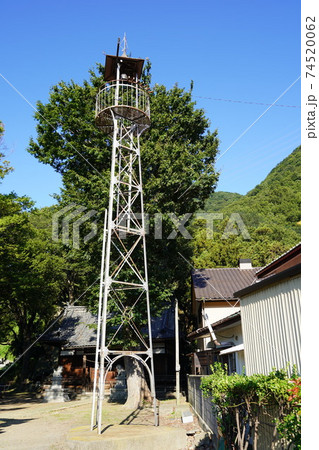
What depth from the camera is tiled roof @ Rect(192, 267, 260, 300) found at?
21.0m

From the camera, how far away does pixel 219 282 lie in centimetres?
2239

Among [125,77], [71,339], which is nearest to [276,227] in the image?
[71,339]

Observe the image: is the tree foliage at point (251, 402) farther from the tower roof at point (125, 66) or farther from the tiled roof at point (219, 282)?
the tiled roof at point (219, 282)

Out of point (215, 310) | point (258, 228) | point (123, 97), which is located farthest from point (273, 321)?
point (258, 228)

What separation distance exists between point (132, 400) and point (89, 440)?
7996 mm

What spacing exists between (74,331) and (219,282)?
37.3 feet

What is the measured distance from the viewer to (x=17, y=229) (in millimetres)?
22516

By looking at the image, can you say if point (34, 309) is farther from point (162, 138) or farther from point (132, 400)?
point (162, 138)

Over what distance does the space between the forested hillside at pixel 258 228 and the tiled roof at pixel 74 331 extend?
9639 millimetres

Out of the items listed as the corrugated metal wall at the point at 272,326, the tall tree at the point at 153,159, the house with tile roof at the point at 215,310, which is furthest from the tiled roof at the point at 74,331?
the corrugated metal wall at the point at 272,326

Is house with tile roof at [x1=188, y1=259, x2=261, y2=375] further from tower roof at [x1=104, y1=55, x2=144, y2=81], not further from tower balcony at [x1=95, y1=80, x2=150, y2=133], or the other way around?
tower roof at [x1=104, y1=55, x2=144, y2=81]

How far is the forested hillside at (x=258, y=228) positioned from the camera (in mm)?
34562

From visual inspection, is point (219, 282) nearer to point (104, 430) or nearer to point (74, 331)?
point (74, 331)

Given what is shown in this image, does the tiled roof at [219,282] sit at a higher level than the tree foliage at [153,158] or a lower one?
lower
